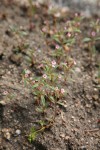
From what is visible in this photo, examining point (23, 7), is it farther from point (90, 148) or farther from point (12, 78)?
point (90, 148)

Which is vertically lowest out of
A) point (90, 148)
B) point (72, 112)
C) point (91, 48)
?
point (90, 148)

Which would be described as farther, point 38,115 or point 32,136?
point 38,115

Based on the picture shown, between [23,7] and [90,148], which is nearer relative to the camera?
[90,148]

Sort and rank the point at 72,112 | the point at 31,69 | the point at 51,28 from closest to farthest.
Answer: the point at 72,112 < the point at 31,69 < the point at 51,28

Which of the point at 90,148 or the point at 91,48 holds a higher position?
the point at 91,48

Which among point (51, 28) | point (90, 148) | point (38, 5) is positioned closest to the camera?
point (90, 148)

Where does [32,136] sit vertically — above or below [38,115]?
below

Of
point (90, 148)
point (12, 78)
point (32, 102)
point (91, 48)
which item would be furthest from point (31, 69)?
point (90, 148)
